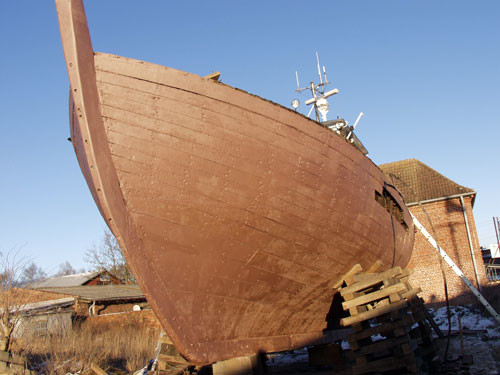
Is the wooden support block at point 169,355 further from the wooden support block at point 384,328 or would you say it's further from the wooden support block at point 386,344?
the wooden support block at point 386,344

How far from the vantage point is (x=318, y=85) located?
1184 centimetres

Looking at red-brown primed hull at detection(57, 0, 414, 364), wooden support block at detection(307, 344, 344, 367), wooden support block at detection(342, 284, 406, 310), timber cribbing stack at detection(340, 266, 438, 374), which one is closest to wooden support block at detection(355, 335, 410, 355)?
timber cribbing stack at detection(340, 266, 438, 374)

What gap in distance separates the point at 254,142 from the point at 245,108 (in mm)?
377

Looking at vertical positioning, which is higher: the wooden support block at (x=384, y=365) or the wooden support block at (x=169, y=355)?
the wooden support block at (x=169, y=355)

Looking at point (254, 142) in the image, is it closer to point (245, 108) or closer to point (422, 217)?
point (245, 108)

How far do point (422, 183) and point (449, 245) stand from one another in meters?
3.12

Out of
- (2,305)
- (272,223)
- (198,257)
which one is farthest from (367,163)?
(2,305)

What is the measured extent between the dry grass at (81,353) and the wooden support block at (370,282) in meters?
5.91

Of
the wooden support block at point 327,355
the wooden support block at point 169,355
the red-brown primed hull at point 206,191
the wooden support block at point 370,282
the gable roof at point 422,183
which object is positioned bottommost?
the wooden support block at point 327,355

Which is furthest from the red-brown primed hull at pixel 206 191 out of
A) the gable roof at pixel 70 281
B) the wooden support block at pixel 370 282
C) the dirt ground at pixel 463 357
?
the gable roof at pixel 70 281

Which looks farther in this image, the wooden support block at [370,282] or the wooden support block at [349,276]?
the wooden support block at [349,276]

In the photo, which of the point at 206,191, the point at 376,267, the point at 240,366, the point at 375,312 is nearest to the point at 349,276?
the point at 375,312

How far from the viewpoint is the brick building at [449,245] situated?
14.7 meters

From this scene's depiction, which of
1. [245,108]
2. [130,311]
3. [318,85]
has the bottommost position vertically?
[130,311]
